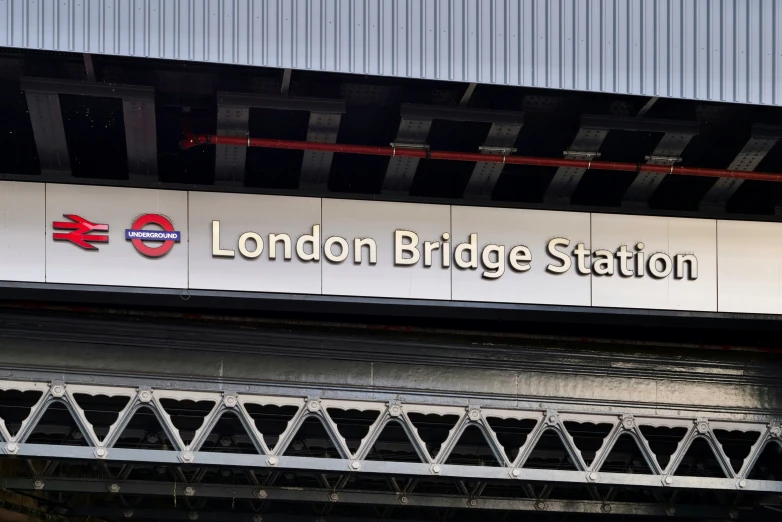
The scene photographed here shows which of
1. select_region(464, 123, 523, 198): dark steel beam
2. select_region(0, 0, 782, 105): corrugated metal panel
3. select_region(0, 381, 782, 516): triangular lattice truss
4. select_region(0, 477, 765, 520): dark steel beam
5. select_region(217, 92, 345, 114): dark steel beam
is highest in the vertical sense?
select_region(0, 0, 782, 105): corrugated metal panel

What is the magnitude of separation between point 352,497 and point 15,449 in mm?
7000

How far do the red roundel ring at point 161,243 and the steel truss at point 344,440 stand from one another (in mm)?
2204

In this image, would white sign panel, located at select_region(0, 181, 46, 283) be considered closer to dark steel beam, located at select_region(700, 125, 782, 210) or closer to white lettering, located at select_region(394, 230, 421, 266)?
white lettering, located at select_region(394, 230, 421, 266)

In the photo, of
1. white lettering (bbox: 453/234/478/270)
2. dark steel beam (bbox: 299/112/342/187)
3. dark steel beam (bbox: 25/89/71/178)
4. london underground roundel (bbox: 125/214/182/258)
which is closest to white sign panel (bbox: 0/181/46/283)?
dark steel beam (bbox: 25/89/71/178)

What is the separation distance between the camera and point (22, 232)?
17.6 metres

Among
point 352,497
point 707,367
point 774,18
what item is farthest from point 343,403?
point 774,18

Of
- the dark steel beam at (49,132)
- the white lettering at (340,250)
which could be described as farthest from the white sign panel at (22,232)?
the white lettering at (340,250)

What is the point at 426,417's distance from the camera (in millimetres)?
21797

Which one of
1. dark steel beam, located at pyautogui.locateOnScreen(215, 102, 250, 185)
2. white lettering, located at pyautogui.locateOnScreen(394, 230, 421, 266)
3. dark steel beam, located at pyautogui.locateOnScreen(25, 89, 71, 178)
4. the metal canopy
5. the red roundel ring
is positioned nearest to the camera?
the metal canopy

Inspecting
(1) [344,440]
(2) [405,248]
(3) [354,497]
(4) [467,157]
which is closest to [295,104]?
(4) [467,157]

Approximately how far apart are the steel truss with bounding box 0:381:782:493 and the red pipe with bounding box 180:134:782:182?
13.0 feet

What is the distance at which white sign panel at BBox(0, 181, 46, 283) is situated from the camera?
1752cm

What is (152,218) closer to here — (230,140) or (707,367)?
(230,140)

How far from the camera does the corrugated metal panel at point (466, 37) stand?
1555 cm
